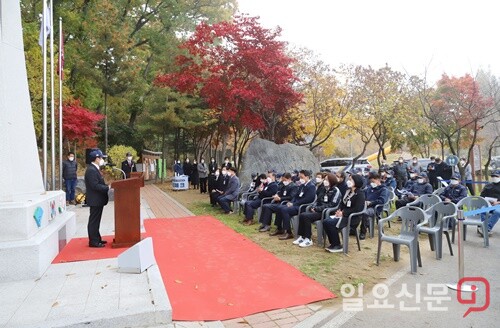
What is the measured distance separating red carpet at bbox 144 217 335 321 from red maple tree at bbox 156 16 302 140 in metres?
8.41

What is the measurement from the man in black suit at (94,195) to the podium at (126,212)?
0.24 m

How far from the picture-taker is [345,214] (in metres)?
6.44

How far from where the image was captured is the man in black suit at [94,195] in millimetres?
6199

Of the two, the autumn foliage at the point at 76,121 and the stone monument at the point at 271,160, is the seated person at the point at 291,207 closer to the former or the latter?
the stone monument at the point at 271,160

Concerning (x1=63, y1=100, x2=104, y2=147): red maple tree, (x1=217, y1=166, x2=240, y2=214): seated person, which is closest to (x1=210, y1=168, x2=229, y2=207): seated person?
(x1=217, y1=166, x2=240, y2=214): seated person

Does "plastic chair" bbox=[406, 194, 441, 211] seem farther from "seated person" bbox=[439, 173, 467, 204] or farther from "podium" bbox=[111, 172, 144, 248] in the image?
"podium" bbox=[111, 172, 144, 248]

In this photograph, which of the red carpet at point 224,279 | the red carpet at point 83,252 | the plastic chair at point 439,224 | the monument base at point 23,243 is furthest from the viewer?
the plastic chair at point 439,224

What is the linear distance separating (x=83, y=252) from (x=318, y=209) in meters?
4.33


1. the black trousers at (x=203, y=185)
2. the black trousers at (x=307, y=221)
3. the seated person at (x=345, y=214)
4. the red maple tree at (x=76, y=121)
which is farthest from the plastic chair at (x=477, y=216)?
the red maple tree at (x=76, y=121)

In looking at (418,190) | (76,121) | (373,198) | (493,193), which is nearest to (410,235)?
(373,198)

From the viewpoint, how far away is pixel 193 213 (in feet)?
35.7

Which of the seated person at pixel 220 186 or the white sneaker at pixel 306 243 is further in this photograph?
the seated person at pixel 220 186

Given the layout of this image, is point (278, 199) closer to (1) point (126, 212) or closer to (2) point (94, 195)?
(1) point (126, 212)

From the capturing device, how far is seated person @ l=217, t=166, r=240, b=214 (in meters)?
10.8
